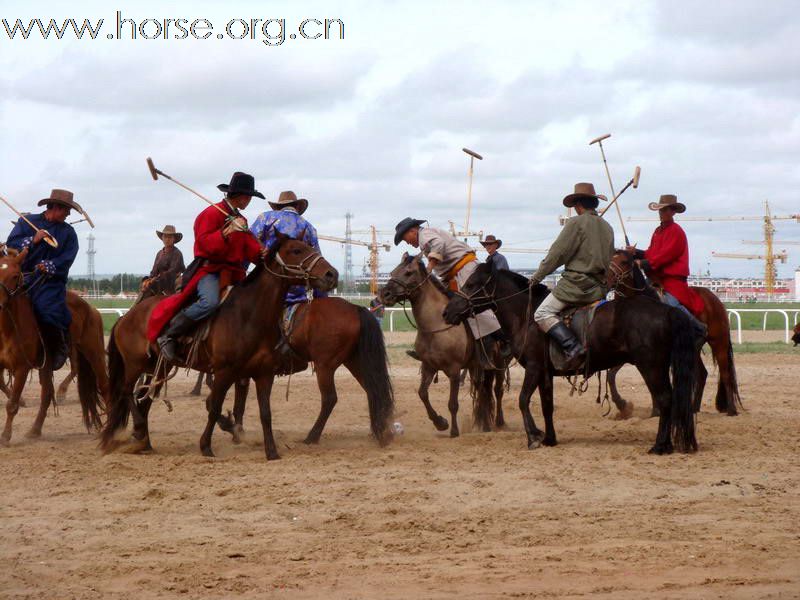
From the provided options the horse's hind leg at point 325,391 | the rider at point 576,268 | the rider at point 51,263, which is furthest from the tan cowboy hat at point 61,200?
the rider at point 576,268

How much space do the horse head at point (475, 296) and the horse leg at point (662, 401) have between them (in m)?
1.89

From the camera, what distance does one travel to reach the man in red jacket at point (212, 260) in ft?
33.3

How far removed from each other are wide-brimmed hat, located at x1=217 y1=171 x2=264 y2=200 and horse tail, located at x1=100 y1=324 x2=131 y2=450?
1.99 m

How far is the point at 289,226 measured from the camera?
38.3 ft

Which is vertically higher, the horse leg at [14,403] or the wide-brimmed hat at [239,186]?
the wide-brimmed hat at [239,186]

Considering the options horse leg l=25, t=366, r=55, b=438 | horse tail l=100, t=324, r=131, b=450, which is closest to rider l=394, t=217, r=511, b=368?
horse tail l=100, t=324, r=131, b=450

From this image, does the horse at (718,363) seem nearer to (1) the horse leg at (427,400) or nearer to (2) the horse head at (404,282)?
(1) the horse leg at (427,400)

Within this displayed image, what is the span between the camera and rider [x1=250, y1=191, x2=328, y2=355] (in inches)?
449

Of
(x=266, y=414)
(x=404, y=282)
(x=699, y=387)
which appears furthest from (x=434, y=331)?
(x=699, y=387)

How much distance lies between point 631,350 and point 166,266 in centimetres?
789

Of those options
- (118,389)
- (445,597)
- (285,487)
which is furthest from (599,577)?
(118,389)

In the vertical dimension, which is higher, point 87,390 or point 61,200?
point 61,200

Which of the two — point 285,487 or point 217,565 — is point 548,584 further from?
point 285,487

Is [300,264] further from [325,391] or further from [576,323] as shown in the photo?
[576,323]
